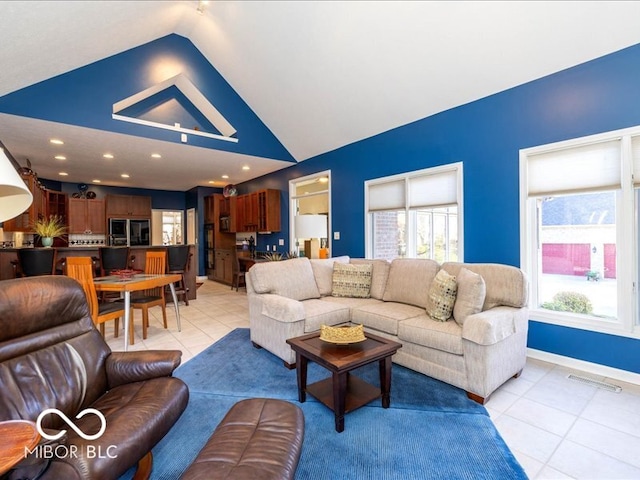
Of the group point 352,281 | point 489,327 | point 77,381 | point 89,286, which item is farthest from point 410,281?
point 89,286

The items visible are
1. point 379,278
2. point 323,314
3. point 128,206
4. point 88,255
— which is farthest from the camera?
point 128,206

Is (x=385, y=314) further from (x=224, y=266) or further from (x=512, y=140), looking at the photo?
(x=224, y=266)

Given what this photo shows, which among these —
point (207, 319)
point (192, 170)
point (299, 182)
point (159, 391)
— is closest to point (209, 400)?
point (159, 391)

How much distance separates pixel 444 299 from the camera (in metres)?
2.77

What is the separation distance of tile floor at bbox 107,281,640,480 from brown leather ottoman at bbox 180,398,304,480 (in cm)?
132

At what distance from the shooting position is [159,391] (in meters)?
1.62

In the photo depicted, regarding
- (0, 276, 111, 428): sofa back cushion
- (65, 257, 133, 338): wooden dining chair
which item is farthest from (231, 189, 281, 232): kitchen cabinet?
(0, 276, 111, 428): sofa back cushion

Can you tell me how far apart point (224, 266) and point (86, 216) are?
369 cm

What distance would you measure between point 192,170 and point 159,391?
19.8ft

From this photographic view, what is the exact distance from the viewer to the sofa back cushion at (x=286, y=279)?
342 cm

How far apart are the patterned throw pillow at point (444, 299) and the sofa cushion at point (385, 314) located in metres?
0.23

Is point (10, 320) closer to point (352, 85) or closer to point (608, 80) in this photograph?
point (352, 85)

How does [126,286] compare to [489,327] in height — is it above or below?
above

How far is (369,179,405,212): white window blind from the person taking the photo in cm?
456
